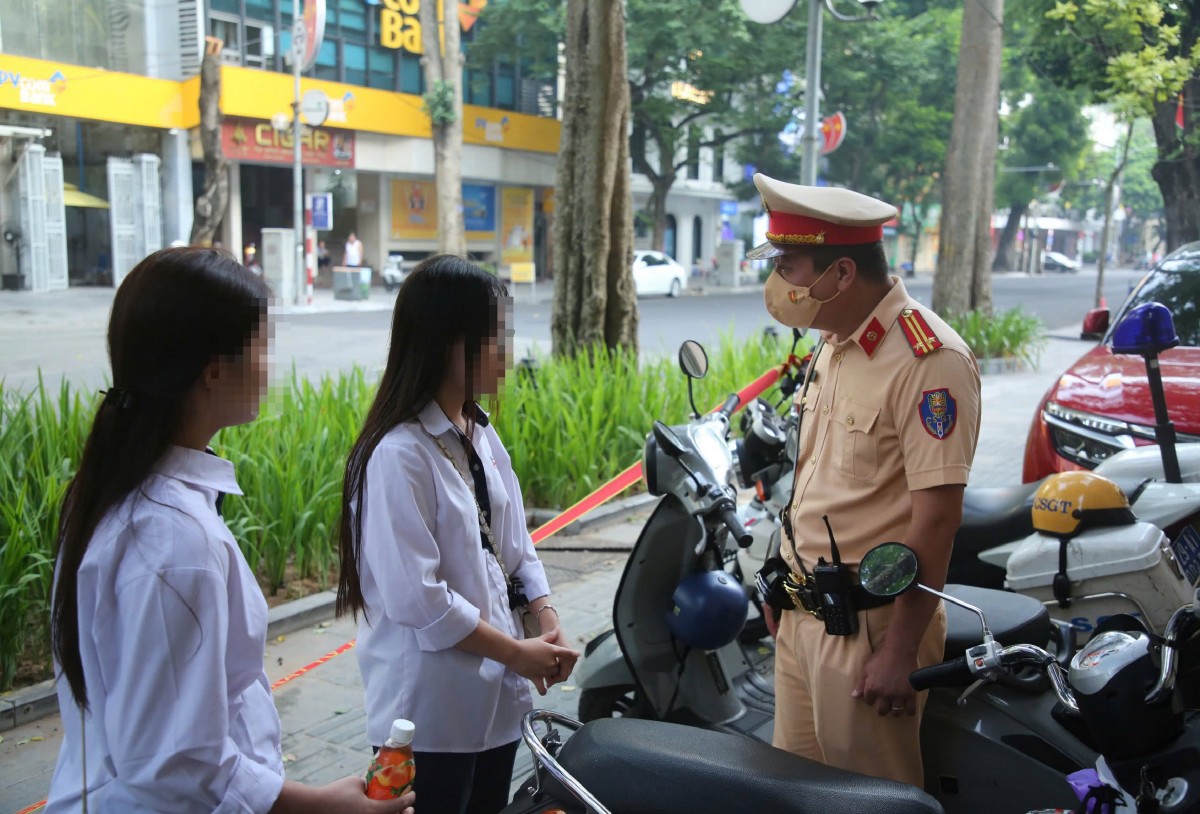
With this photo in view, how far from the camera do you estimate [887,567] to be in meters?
1.96

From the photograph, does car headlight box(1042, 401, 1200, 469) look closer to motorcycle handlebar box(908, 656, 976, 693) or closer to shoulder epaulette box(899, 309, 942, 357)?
shoulder epaulette box(899, 309, 942, 357)

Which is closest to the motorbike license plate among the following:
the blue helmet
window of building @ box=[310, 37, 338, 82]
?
the blue helmet

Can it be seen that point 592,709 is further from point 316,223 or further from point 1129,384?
point 316,223

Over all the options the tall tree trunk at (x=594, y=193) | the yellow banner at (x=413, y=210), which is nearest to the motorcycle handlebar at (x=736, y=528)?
the tall tree trunk at (x=594, y=193)

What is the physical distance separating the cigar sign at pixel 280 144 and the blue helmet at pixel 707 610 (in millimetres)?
25735

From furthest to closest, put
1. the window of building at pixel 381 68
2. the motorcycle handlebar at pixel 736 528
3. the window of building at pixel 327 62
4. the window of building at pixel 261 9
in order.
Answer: the window of building at pixel 381 68
the window of building at pixel 327 62
the window of building at pixel 261 9
the motorcycle handlebar at pixel 736 528

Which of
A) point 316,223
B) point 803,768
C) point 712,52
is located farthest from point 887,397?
point 712,52

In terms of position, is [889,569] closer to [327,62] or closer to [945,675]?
[945,675]

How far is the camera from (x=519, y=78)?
34.5 m

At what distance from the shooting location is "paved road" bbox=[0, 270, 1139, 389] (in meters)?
8.94

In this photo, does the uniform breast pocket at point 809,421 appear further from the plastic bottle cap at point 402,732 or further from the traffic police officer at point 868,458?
the plastic bottle cap at point 402,732

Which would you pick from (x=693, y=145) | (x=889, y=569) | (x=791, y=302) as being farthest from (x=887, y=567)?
(x=693, y=145)

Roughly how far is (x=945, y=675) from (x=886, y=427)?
1.70 ft

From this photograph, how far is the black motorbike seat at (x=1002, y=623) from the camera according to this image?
2.48 m
